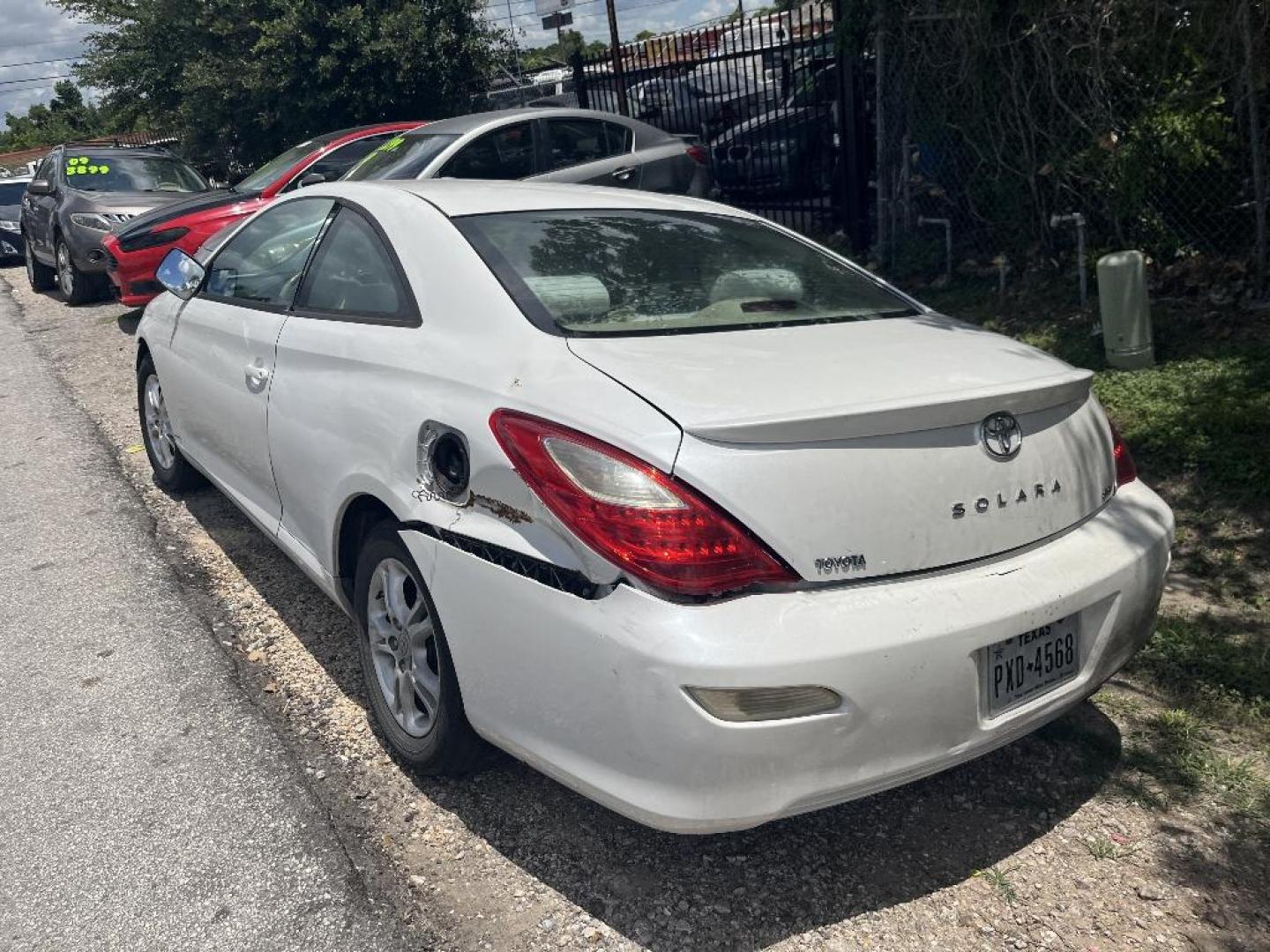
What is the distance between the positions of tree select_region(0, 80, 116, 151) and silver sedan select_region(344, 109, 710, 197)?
56.7 m

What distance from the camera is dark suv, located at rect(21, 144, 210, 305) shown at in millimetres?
12391

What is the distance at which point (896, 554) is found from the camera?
8.26 feet

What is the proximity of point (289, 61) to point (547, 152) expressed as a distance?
815 cm

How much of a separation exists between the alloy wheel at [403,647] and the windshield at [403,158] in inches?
238

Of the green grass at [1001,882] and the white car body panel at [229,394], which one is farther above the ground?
the white car body panel at [229,394]

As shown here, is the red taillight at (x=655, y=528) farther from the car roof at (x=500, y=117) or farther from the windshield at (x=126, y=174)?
the windshield at (x=126, y=174)

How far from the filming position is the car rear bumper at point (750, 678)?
2338 millimetres

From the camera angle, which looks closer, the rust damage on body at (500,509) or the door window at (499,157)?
the rust damage on body at (500,509)

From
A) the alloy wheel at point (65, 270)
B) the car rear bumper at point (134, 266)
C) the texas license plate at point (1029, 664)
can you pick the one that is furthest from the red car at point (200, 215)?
the texas license plate at point (1029, 664)

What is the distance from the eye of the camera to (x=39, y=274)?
15.0 m

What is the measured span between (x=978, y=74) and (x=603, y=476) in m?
6.06

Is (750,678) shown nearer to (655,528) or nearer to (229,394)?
(655,528)

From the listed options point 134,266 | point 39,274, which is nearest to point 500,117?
point 134,266

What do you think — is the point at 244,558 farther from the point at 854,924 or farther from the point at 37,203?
the point at 37,203
